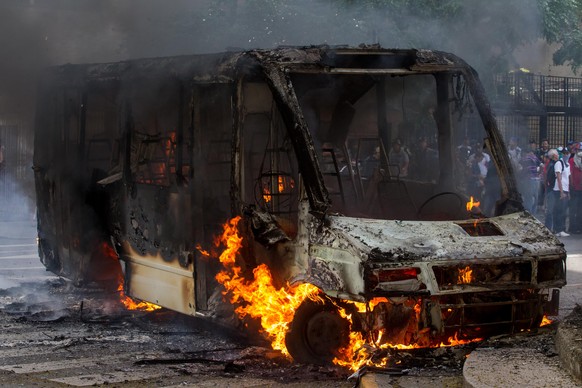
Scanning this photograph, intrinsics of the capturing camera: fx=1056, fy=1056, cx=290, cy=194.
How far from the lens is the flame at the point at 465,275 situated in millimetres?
6824

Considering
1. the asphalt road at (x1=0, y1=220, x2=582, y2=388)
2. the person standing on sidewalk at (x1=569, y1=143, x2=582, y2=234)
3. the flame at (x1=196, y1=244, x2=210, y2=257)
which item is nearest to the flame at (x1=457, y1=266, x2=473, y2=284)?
the asphalt road at (x1=0, y1=220, x2=582, y2=388)

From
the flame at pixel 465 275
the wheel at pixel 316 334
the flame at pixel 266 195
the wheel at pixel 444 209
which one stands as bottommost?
the wheel at pixel 316 334

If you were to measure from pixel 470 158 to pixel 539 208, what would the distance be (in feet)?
13.3

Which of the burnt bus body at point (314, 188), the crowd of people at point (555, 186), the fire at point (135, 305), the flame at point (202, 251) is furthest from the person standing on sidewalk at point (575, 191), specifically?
the flame at point (202, 251)

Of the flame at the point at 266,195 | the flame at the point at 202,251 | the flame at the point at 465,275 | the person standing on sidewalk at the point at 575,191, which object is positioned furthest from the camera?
the person standing on sidewalk at the point at 575,191

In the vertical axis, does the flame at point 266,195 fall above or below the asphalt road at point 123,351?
above

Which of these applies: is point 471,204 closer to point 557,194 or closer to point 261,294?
point 261,294

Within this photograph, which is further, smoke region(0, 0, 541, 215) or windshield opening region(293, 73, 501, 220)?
smoke region(0, 0, 541, 215)

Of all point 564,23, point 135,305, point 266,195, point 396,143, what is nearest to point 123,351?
point 266,195

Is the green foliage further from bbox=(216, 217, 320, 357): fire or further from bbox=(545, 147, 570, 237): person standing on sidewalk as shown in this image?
bbox=(216, 217, 320, 357): fire

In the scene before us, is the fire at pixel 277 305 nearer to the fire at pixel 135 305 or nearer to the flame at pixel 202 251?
the flame at pixel 202 251

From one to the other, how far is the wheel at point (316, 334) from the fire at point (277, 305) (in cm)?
5

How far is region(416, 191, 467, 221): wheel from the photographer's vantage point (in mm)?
8164

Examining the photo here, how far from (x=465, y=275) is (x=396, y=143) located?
228cm
